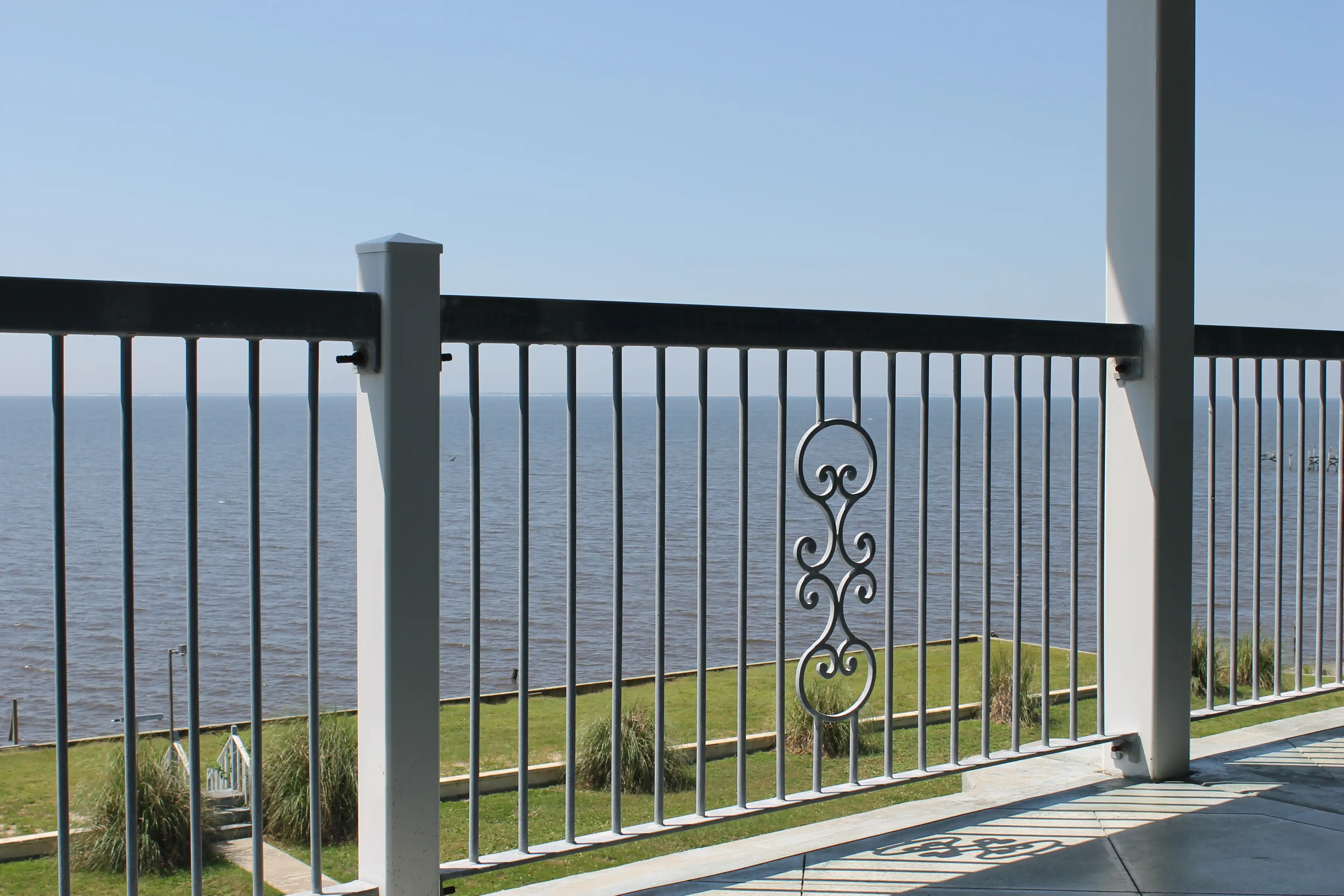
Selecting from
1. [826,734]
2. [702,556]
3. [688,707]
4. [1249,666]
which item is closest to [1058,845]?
[702,556]

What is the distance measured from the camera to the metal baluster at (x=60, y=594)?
1672 millimetres

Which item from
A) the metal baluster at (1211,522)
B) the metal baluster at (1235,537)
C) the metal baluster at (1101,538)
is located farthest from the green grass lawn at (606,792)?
the metal baluster at (1235,537)

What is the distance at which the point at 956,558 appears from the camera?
267 cm

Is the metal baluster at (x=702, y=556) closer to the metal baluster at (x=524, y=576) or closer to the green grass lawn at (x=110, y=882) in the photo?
the metal baluster at (x=524, y=576)

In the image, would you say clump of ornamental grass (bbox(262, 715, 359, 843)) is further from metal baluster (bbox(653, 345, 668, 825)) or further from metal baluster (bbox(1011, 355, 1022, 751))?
metal baluster (bbox(1011, 355, 1022, 751))

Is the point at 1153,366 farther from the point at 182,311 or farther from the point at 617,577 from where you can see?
the point at 182,311

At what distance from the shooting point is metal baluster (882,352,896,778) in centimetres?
252

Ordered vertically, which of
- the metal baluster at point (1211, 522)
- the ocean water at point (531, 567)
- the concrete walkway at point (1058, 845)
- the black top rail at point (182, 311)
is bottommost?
the ocean water at point (531, 567)

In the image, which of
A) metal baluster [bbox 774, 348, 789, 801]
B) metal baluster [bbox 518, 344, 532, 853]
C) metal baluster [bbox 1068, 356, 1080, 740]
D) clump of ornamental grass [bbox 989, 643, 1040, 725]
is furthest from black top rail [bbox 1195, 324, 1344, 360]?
clump of ornamental grass [bbox 989, 643, 1040, 725]

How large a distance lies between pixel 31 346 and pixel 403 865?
1079 millimetres

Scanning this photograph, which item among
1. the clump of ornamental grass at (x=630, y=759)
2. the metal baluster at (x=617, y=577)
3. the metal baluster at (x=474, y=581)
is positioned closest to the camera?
the metal baluster at (x=474, y=581)

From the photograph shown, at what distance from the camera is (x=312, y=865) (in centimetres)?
192

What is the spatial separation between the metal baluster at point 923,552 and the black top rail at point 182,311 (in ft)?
4.10

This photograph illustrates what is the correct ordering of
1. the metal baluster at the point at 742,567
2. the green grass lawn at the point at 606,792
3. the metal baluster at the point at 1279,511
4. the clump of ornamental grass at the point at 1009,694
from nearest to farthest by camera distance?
1. the metal baluster at the point at 742,567
2. the metal baluster at the point at 1279,511
3. the green grass lawn at the point at 606,792
4. the clump of ornamental grass at the point at 1009,694
